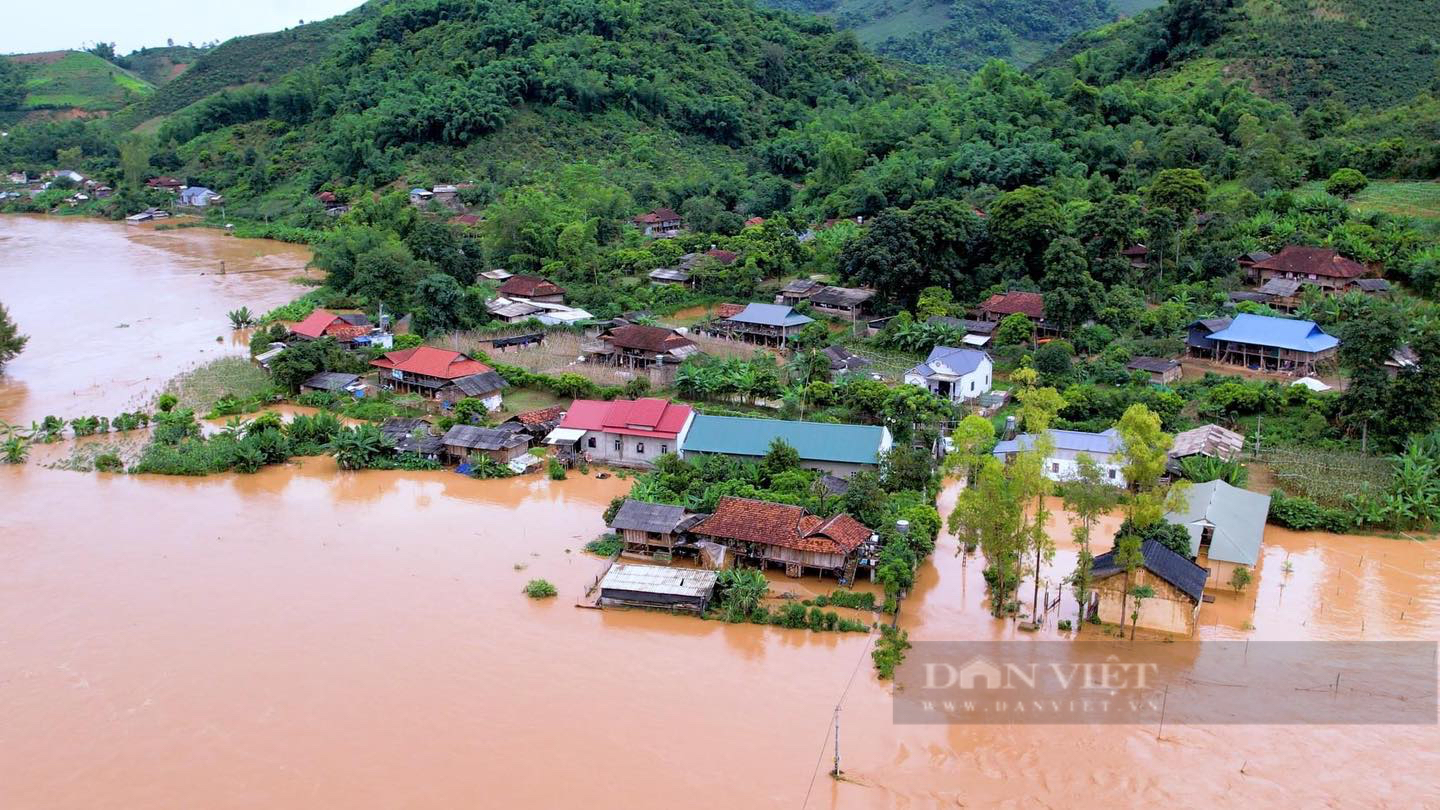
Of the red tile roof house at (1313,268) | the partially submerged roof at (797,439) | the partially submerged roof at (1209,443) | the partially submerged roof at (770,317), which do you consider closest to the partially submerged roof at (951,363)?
the partially submerged roof at (797,439)

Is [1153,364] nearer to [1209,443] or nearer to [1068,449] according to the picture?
[1209,443]

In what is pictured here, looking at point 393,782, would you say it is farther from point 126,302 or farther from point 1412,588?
point 126,302

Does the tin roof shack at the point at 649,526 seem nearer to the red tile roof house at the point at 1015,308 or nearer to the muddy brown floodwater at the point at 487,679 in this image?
the muddy brown floodwater at the point at 487,679

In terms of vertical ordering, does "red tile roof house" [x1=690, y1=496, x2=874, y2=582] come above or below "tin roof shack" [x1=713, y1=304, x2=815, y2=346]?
below

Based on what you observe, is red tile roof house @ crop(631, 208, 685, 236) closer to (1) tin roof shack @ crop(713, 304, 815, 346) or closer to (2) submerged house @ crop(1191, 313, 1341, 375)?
(1) tin roof shack @ crop(713, 304, 815, 346)

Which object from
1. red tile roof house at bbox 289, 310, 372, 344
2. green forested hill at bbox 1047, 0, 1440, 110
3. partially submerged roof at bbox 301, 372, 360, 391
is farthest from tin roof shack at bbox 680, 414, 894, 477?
green forested hill at bbox 1047, 0, 1440, 110
